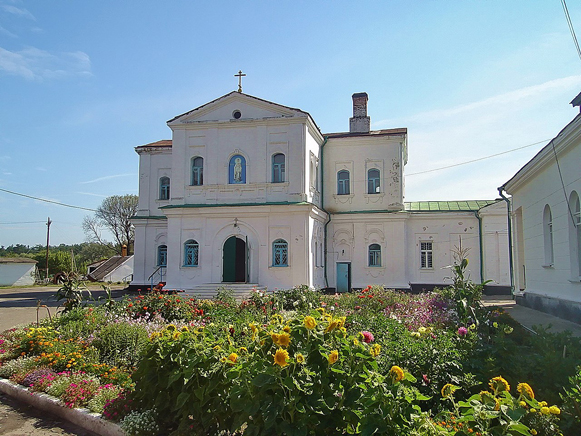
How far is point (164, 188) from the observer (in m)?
26.4

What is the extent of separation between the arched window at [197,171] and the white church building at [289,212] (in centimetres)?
5

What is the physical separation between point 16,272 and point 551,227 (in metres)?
45.9

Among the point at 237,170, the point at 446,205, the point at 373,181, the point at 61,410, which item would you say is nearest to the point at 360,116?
the point at 373,181

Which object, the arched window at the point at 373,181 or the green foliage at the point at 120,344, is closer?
the green foliage at the point at 120,344

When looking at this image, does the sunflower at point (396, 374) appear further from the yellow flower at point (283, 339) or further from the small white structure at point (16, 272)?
the small white structure at point (16, 272)

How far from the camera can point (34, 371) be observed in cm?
743

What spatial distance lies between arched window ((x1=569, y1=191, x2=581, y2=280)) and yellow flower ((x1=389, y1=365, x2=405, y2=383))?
31.8ft

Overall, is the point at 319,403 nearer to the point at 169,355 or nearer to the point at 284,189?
the point at 169,355

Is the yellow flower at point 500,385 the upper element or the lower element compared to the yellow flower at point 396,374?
lower

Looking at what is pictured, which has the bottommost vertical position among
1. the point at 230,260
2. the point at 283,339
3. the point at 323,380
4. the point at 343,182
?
the point at 323,380

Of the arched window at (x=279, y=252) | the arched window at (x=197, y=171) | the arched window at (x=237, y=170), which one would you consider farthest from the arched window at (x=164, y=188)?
the arched window at (x=279, y=252)

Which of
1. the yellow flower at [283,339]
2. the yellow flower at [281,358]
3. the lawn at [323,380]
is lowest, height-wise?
the lawn at [323,380]

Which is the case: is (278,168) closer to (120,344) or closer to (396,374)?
(120,344)

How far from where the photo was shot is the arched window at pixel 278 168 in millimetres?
21453
